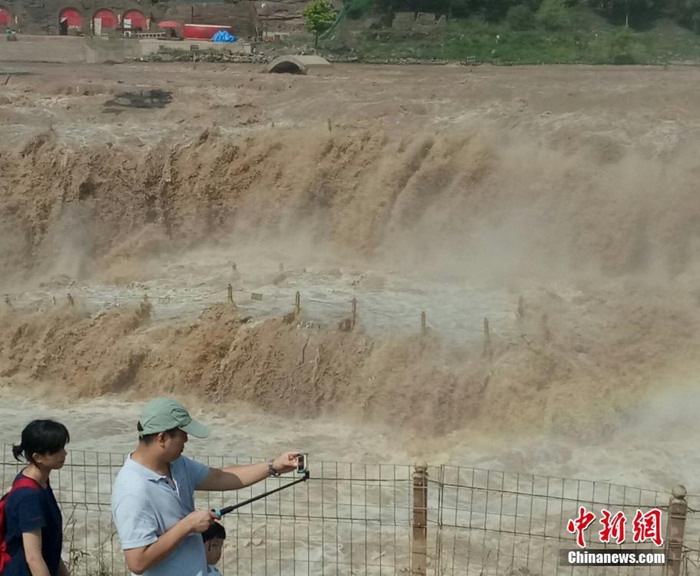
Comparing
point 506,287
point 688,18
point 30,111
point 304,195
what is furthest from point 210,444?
point 688,18

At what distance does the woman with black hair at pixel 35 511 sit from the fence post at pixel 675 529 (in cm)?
314

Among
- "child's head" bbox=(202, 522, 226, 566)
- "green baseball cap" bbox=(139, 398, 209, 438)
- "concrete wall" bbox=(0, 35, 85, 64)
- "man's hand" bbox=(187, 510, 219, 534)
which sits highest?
"concrete wall" bbox=(0, 35, 85, 64)

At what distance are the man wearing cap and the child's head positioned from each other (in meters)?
0.11

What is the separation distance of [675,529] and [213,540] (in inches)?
103

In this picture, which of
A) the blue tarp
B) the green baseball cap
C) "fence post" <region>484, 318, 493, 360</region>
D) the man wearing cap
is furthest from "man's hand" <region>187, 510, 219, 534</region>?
the blue tarp

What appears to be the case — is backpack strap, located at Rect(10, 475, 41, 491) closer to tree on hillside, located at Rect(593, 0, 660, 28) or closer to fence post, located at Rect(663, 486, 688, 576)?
fence post, located at Rect(663, 486, 688, 576)

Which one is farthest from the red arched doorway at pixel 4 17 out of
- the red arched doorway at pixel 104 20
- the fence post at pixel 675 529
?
the fence post at pixel 675 529

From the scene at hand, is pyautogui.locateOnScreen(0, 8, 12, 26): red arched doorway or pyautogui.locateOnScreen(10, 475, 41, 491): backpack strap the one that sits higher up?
pyautogui.locateOnScreen(0, 8, 12, 26): red arched doorway

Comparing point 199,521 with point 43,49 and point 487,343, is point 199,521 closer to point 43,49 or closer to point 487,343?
point 487,343

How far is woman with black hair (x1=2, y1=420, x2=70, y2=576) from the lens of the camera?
12.5ft

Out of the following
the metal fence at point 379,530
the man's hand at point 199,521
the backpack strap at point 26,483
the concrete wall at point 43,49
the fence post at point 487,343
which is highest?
the concrete wall at point 43,49

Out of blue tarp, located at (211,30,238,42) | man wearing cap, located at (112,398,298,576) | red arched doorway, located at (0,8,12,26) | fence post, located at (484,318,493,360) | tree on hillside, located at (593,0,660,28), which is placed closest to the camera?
man wearing cap, located at (112,398,298,576)

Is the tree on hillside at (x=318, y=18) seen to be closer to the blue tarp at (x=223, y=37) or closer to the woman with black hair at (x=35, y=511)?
the blue tarp at (x=223, y=37)

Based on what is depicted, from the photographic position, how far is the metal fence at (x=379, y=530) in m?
7.48
